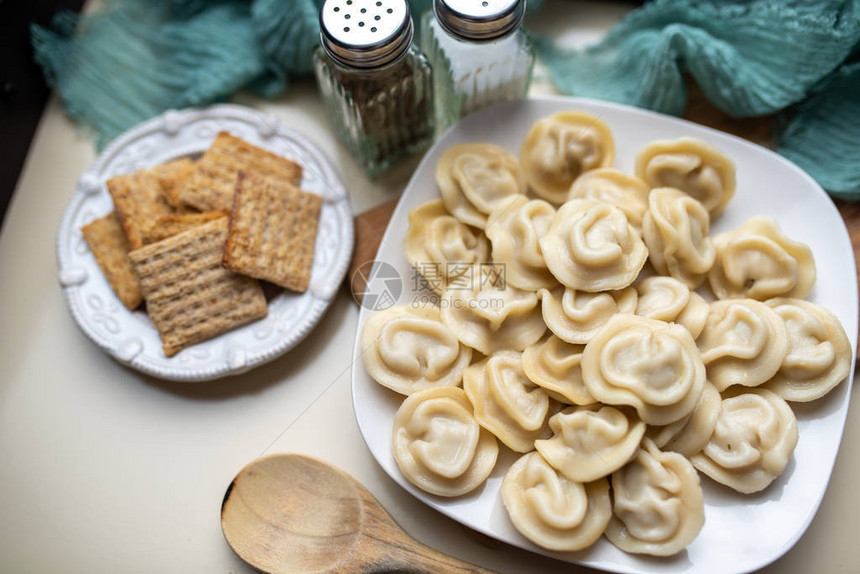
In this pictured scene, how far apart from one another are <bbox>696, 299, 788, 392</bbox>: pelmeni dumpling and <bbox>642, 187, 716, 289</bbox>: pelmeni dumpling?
0.11 m

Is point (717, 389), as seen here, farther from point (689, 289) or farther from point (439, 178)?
point (439, 178)

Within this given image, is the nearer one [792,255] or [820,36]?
[792,255]

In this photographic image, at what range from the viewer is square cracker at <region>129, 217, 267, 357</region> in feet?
5.26

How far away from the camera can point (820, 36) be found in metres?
1.63

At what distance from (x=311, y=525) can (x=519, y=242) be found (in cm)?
76

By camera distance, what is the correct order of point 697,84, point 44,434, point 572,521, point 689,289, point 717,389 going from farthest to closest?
1. point 697,84
2. point 44,434
3. point 689,289
4. point 717,389
5. point 572,521

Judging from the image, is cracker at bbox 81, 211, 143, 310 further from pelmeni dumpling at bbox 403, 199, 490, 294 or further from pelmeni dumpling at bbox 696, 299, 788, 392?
pelmeni dumpling at bbox 696, 299, 788, 392

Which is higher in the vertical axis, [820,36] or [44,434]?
[820,36]

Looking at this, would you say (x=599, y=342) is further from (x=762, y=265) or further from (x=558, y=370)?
(x=762, y=265)

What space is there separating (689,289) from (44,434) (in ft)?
5.10

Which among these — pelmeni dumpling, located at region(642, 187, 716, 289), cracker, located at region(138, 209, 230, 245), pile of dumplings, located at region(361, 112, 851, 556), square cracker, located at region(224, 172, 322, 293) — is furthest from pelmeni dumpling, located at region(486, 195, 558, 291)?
cracker, located at region(138, 209, 230, 245)

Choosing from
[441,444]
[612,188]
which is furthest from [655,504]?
[612,188]

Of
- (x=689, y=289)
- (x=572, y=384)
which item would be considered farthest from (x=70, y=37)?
(x=689, y=289)

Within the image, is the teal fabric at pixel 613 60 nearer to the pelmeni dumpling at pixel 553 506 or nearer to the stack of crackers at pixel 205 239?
the stack of crackers at pixel 205 239
